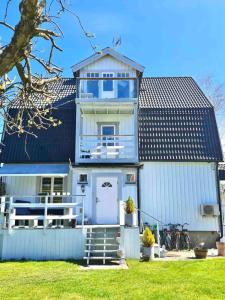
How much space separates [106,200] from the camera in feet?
59.9

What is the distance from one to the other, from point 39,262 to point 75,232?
1835mm

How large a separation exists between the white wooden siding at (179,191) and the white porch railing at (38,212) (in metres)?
3.81

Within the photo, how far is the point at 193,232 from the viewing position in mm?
18141

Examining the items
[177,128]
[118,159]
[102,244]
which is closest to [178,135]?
[177,128]

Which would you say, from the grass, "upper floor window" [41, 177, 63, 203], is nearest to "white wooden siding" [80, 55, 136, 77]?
"upper floor window" [41, 177, 63, 203]

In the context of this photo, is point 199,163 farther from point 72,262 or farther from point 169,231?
point 72,262

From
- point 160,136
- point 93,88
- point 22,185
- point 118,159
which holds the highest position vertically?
point 93,88

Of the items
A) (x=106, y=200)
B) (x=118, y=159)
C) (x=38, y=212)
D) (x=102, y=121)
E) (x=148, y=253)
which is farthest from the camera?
(x=102, y=121)

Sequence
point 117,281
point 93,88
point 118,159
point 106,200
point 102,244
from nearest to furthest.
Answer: point 117,281, point 102,244, point 106,200, point 118,159, point 93,88

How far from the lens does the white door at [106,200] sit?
18.0 m

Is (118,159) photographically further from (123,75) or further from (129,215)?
(123,75)

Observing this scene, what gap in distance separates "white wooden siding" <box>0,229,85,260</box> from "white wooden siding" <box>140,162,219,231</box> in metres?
5.65

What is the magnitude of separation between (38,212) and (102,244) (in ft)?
17.4

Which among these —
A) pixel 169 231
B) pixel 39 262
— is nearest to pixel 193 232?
pixel 169 231
